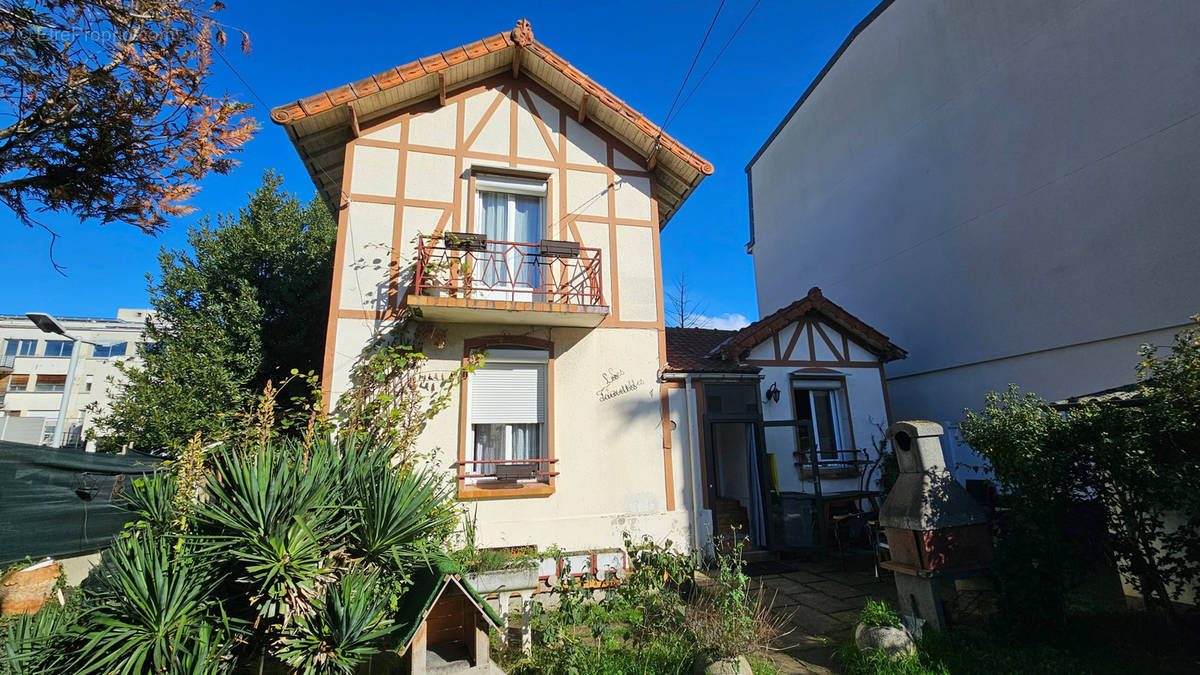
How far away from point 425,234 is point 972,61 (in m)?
12.9

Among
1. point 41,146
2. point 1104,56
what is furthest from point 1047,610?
point 41,146

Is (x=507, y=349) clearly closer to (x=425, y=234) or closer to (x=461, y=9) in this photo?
(x=425, y=234)

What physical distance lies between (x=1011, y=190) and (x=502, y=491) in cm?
1188

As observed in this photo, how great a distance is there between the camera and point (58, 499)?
6723 millimetres

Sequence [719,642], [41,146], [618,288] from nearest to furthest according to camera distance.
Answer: [719,642]
[41,146]
[618,288]

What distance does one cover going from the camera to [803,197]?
17.6 m

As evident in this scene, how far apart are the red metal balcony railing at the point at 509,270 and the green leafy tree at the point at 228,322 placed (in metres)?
4.28

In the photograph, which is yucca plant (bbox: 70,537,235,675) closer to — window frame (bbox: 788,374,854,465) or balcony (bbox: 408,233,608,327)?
balcony (bbox: 408,233,608,327)

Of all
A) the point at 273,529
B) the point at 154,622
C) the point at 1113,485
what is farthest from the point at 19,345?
the point at 1113,485

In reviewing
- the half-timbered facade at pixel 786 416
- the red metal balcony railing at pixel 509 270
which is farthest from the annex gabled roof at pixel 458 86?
the half-timbered facade at pixel 786 416

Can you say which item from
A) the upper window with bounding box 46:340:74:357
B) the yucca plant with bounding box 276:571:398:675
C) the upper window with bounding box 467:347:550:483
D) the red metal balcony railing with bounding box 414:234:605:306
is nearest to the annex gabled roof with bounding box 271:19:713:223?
the red metal balcony railing with bounding box 414:234:605:306

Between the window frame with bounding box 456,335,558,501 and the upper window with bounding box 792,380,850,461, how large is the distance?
5078 mm

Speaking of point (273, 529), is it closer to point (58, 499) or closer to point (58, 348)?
point (58, 499)

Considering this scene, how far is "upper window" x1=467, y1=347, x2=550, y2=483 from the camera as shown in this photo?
7.45m
